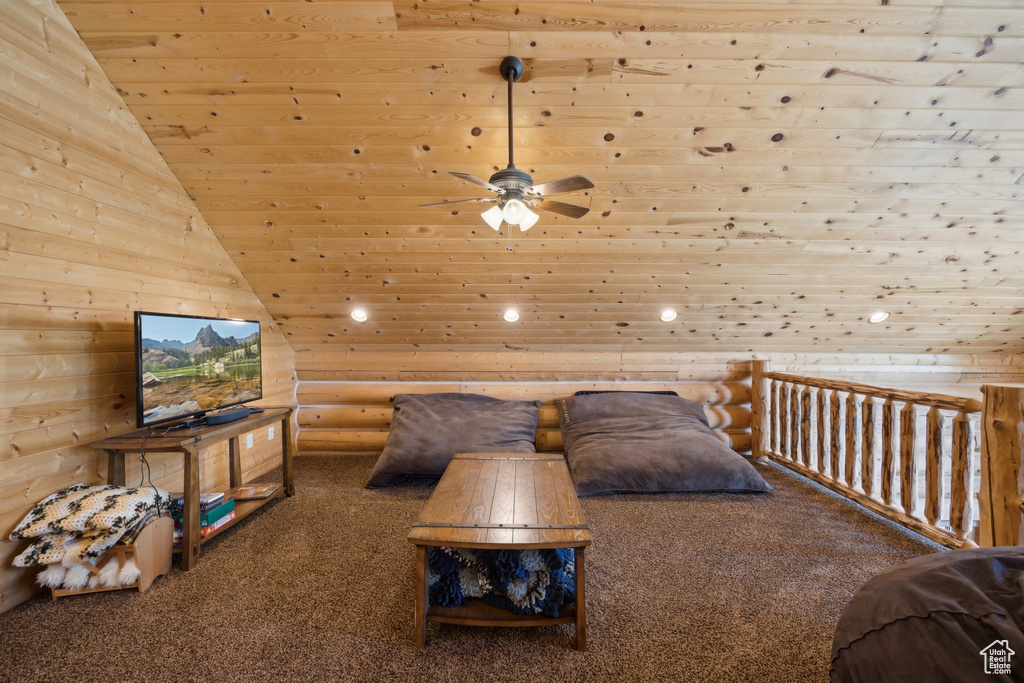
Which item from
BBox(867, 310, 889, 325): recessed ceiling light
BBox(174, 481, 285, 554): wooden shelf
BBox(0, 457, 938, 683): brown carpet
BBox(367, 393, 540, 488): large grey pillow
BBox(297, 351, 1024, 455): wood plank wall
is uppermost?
BBox(867, 310, 889, 325): recessed ceiling light

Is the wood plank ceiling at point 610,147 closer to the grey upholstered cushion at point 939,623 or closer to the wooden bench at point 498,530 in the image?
the wooden bench at point 498,530

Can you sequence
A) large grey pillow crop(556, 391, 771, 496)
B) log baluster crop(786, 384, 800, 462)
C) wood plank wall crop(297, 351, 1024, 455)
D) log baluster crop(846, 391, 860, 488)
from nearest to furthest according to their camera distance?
1. log baluster crop(846, 391, 860, 488)
2. large grey pillow crop(556, 391, 771, 496)
3. log baluster crop(786, 384, 800, 462)
4. wood plank wall crop(297, 351, 1024, 455)

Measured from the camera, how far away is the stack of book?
231cm

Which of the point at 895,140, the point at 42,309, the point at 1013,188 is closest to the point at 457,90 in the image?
the point at 42,309

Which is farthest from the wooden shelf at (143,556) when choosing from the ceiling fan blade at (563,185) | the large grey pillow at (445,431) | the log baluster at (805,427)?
the log baluster at (805,427)

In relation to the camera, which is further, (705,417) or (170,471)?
(705,417)

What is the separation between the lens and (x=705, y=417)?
12.8 ft

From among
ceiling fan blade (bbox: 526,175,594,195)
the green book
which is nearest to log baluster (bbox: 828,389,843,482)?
ceiling fan blade (bbox: 526,175,594,195)

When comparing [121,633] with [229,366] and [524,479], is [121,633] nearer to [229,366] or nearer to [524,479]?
[229,366]

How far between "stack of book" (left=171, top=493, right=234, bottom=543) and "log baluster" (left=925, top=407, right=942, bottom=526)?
412 cm

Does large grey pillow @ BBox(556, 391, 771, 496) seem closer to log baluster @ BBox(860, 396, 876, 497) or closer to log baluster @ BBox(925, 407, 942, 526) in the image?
log baluster @ BBox(860, 396, 876, 497)

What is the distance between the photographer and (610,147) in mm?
2496

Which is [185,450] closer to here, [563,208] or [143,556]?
[143,556]

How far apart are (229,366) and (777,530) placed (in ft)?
12.1
